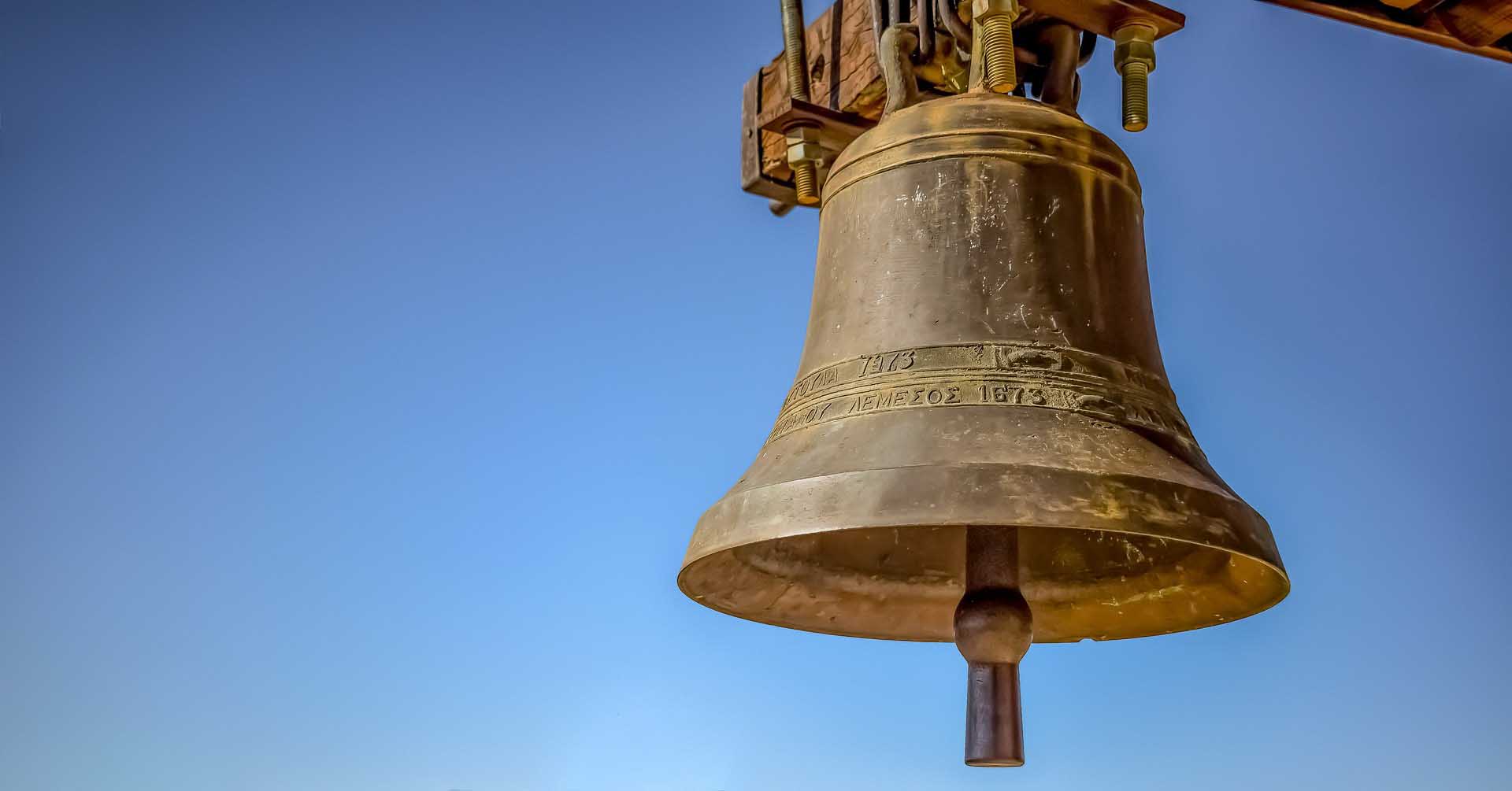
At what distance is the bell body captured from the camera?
4.85ft

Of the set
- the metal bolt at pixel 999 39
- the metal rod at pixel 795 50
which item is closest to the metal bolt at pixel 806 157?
the metal rod at pixel 795 50

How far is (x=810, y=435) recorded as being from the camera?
1646mm

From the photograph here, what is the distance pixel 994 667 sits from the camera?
170 cm

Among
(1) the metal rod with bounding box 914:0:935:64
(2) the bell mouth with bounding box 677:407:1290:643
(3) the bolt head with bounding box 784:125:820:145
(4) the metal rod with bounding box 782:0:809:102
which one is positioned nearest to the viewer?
(2) the bell mouth with bounding box 677:407:1290:643

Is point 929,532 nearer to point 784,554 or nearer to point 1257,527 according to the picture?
point 784,554

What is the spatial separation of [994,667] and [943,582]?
0.32 meters

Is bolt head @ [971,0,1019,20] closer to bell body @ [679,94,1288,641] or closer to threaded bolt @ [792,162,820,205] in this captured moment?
bell body @ [679,94,1288,641]

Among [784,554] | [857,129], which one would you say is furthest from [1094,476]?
[857,129]

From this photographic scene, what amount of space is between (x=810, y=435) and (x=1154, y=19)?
2.20 feet

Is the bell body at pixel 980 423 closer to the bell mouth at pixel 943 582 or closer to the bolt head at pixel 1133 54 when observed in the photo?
the bell mouth at pixel 943 582

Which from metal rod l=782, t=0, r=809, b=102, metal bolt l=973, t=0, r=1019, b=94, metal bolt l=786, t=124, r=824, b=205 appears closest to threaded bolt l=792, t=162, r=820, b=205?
metal bolt l=786, t=124, r=824, b=205

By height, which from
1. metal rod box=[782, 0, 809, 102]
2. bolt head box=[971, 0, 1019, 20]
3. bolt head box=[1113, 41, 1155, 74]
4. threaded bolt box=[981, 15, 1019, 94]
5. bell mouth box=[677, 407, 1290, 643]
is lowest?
bell mouth box=[677, 407, 1290, 643]

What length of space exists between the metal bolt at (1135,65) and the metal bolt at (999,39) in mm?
165

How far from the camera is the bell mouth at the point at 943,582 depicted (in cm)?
184
